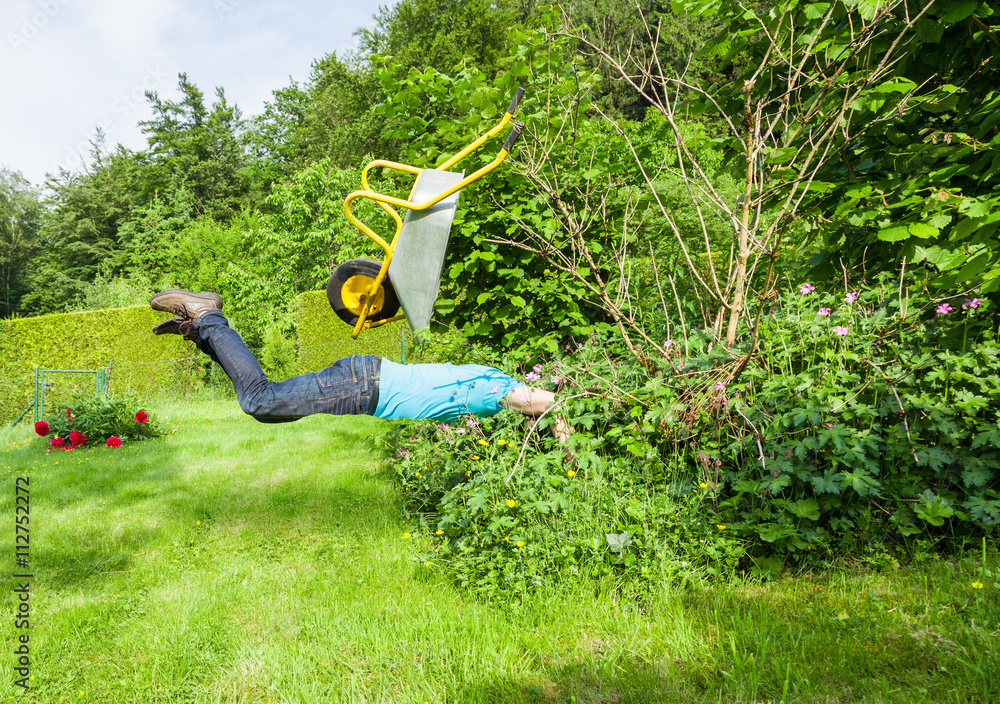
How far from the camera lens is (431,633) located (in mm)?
2131

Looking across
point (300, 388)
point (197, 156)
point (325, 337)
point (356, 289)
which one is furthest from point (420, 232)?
point (197, 156)

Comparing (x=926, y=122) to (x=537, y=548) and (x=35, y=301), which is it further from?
(x=35, y=301)

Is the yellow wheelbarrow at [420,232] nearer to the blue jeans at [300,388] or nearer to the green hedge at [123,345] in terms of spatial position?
the blue jeans at [300,388]

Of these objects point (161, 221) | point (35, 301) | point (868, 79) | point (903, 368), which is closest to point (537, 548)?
point (903, 368)

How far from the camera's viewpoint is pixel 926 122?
329 centimetres

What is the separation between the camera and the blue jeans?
2666 millimetres

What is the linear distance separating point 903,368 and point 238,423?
748cm

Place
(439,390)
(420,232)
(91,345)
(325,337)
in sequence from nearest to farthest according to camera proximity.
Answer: (420,232)
(439,390)
(325,337)
(91,345)

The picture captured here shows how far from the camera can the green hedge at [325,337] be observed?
9.60m

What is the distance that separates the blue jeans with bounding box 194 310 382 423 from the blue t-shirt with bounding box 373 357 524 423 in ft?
0.24

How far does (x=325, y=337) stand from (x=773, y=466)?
9861mm

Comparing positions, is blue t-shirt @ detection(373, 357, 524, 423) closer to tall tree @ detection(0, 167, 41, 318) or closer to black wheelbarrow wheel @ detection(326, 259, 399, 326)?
black wheelbarrow wheel @ detection(326, 259, 399, 326)

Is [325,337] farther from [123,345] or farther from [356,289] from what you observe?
[356,289]

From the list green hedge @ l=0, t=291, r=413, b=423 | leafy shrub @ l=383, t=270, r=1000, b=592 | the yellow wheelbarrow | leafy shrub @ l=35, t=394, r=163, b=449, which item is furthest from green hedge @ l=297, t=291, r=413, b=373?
leafy shrub @ l=383, t=270, r=1000, b=592
